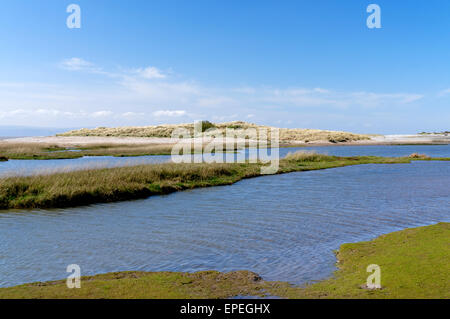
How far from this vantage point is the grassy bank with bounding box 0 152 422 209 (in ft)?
65.0

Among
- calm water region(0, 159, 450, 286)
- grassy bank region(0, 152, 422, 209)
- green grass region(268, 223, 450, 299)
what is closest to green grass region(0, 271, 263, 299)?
calm water region(0, 159, 450, 286)

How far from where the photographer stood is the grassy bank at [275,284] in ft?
26.3

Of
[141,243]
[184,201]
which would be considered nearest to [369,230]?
[141,243]

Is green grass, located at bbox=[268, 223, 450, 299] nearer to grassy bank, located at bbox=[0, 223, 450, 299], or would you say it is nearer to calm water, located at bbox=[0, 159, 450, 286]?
grassy bank, located at bbox=[0, 223, 450, 299]

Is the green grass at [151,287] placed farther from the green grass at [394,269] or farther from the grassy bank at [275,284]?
the green grass at [394,269]

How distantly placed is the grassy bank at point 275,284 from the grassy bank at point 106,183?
39.3 feet

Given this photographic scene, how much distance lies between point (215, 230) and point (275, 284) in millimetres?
5800

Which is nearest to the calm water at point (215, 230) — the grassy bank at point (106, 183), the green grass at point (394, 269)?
the green grass at point (394, 269)

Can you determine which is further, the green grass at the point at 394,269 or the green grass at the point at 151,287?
the green grass at the point at 151,287

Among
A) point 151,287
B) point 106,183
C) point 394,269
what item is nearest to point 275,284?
point 151,287

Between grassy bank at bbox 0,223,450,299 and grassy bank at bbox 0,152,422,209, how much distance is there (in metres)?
12.0

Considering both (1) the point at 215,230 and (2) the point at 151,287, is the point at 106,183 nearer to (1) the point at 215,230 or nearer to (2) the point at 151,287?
(1) the point at 215,230
